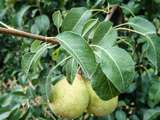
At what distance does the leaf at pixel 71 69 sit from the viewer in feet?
4.27

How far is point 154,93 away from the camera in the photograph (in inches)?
70.1

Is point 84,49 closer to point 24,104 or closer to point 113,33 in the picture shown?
point 113,33

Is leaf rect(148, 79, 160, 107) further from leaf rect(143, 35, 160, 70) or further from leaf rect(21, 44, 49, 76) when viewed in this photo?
leaf rect(21, 44, 49, 76)

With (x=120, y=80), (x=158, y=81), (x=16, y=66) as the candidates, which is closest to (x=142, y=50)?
(x=158, y=81)

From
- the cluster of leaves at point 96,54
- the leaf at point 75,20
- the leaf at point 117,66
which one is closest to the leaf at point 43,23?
the cluster of leaves at point 96,54

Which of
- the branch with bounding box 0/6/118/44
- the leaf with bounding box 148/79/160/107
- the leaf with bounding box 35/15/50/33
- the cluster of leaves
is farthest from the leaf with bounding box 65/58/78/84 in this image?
the leaf with bounding box 35/15/50/33

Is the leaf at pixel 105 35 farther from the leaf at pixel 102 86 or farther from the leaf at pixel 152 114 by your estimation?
the leaf at pixel 152 114

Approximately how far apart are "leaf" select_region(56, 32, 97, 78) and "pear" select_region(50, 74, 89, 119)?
20 centimetres

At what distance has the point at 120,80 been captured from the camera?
1215mm

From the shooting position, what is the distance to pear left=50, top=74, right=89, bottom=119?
134cm

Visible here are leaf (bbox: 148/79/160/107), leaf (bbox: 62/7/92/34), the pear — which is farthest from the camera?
leaf (bbox: 148/79/160/107)

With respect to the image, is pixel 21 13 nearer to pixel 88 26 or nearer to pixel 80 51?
pixel 88 26

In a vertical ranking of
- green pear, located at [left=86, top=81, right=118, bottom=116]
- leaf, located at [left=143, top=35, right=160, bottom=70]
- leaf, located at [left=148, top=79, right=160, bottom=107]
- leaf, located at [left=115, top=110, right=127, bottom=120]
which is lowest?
leaf, located at [left=115, top=110, right=127, bottom=120]

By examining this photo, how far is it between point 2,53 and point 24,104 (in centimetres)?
284
